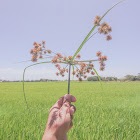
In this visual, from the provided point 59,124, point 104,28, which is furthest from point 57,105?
point 104,28

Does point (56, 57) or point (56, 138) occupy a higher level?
point (56, 57)

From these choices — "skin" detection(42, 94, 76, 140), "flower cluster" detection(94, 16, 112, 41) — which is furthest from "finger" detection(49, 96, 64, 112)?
"flower cluster" detection(94, 16, 112, 41)

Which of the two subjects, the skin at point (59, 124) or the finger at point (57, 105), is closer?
the skin at point (59, 124)

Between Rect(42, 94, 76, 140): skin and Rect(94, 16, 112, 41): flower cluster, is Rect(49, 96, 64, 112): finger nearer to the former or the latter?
Rect(42, 94, 76, 140): skin

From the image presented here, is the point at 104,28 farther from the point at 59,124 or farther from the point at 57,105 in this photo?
the point at 59,124

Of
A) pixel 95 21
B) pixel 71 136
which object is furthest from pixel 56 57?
pixel 71 136

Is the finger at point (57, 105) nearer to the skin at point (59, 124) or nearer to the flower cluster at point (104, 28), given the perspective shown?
the skin at point (59, 124)

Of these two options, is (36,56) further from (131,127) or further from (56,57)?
(131,127)

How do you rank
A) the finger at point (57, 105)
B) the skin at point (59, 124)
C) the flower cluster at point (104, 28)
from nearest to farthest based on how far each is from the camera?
the skin at point (59, 124)
the finger at point (57, 105)
the flower cluster at point (104, 28)

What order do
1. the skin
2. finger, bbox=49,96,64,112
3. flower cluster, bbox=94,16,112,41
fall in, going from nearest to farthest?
1. the skin
2. finger, bbox=49,96,64,112
3. flower cluster, bbox=94,16,112,41

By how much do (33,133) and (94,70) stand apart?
194cm

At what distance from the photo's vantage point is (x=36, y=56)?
61.0 inches

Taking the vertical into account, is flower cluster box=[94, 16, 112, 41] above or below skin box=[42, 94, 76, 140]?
above

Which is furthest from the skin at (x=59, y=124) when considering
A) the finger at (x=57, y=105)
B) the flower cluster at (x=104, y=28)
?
the flower cluster at (x=104, y=28)
